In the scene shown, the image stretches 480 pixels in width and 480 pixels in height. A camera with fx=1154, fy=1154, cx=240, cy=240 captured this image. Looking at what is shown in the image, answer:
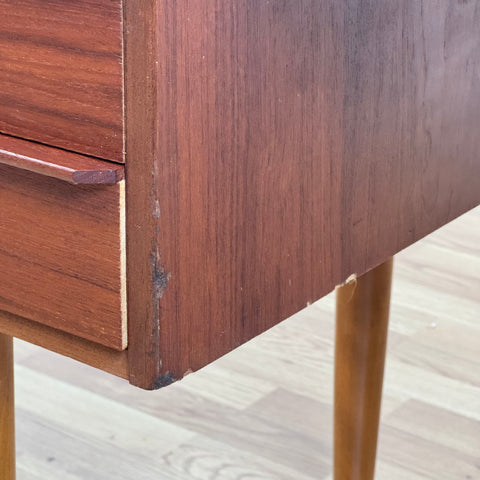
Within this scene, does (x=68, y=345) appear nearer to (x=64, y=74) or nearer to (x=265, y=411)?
(x=64, y=74)

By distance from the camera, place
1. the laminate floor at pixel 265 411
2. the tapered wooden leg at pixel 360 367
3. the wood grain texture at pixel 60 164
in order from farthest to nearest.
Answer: the laminate floor at pixel 265 411 < the tapered wooden leg at pixel 360 367 < the wood grain texture at pixel 60 164

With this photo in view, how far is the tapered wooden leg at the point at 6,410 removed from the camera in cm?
75

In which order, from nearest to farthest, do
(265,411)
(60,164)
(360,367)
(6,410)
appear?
(60,164) < (6,410) < (360,367) < (265,411)

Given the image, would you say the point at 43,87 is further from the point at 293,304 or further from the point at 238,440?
the point at 238,440

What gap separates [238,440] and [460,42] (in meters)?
0.74

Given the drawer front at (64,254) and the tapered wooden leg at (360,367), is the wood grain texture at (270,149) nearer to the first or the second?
the drawer front at (64,254)

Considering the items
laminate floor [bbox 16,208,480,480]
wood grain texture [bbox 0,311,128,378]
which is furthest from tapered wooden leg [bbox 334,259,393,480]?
wood grain texture [bbox 0,311,128,378]

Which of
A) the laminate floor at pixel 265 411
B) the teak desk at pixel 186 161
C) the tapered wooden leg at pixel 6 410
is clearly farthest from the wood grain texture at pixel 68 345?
the laminate floor at pixel 265 411

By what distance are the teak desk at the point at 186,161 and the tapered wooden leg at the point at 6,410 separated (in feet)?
0.72

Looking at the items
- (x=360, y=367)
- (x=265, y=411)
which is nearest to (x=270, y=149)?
(x=360, y=367)

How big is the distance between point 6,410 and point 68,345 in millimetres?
271

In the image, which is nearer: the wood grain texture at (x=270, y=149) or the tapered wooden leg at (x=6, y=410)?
the wood grain texture at (x=270, y=149)

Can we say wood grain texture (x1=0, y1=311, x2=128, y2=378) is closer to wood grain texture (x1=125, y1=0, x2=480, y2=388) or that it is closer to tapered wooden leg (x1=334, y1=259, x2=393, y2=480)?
wood grain texture (x1=125, y1=0, x2=480, y2=388)

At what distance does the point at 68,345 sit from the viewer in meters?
0.52
